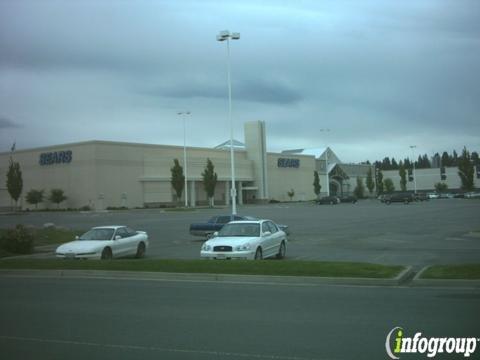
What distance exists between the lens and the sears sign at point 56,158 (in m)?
85.8

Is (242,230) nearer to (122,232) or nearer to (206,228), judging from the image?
(122,232)

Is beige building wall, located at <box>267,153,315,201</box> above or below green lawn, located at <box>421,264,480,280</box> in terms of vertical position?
above

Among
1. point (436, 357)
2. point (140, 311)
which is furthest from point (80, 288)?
point (436, 357)

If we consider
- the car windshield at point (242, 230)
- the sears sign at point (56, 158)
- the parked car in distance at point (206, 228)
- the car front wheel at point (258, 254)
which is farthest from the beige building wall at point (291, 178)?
the car front wheel at point (258, 254)

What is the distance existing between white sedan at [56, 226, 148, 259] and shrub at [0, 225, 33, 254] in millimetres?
3451

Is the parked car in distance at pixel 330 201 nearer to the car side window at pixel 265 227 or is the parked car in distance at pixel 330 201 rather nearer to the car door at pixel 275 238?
the car door at pixel 275 238

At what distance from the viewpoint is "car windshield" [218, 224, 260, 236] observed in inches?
746

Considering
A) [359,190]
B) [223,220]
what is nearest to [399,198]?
[359,190]

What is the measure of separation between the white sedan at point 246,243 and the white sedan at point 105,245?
4020 mm

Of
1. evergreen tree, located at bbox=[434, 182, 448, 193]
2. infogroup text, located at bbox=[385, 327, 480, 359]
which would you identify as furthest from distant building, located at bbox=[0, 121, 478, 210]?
infogroup text, located at bbox=[385, 327, 480, 359]

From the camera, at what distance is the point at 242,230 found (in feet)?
62.5

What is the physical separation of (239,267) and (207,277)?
1070 millimetres

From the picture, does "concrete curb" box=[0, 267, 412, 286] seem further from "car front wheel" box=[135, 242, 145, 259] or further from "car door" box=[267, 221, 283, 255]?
"car front wheel" box=[135, 242, 145, 259]

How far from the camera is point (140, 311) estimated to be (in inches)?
408
